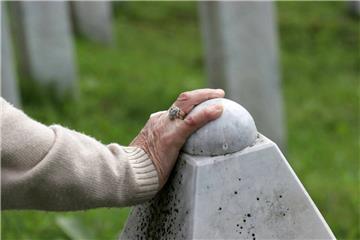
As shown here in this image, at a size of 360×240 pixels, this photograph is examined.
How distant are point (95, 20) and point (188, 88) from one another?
12.7 feet

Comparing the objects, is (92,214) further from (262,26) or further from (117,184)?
(117,184)

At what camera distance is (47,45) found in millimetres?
10062

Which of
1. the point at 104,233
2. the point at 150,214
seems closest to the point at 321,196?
the point at 104,233

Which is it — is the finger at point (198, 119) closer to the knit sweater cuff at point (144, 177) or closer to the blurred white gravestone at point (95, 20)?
the knit sweater cuff at point (144, 177)

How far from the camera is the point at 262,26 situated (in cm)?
745

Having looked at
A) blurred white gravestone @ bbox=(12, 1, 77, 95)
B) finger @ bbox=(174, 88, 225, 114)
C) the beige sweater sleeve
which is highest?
finger @ bbox=(174, 88, 225, 114)

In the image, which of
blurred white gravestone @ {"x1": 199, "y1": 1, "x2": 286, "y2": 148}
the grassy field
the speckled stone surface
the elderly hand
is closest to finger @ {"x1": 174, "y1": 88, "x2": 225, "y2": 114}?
the elderly hand

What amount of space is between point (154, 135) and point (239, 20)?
4.88 m

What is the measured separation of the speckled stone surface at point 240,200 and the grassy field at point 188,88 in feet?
9.10

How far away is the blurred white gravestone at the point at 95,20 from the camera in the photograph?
14727mm

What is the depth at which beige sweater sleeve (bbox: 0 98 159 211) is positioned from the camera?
242 centimetres

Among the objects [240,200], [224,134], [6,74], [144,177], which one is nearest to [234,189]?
[240,200]

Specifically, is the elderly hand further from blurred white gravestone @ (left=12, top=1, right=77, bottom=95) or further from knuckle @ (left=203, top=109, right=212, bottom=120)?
blurred white gravestone @ (left=12, top=1, right=77, bottom=95)

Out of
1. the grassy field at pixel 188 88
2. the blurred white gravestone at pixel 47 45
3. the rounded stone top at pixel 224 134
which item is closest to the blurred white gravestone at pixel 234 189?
the rounded stone top at pixel 224 134
